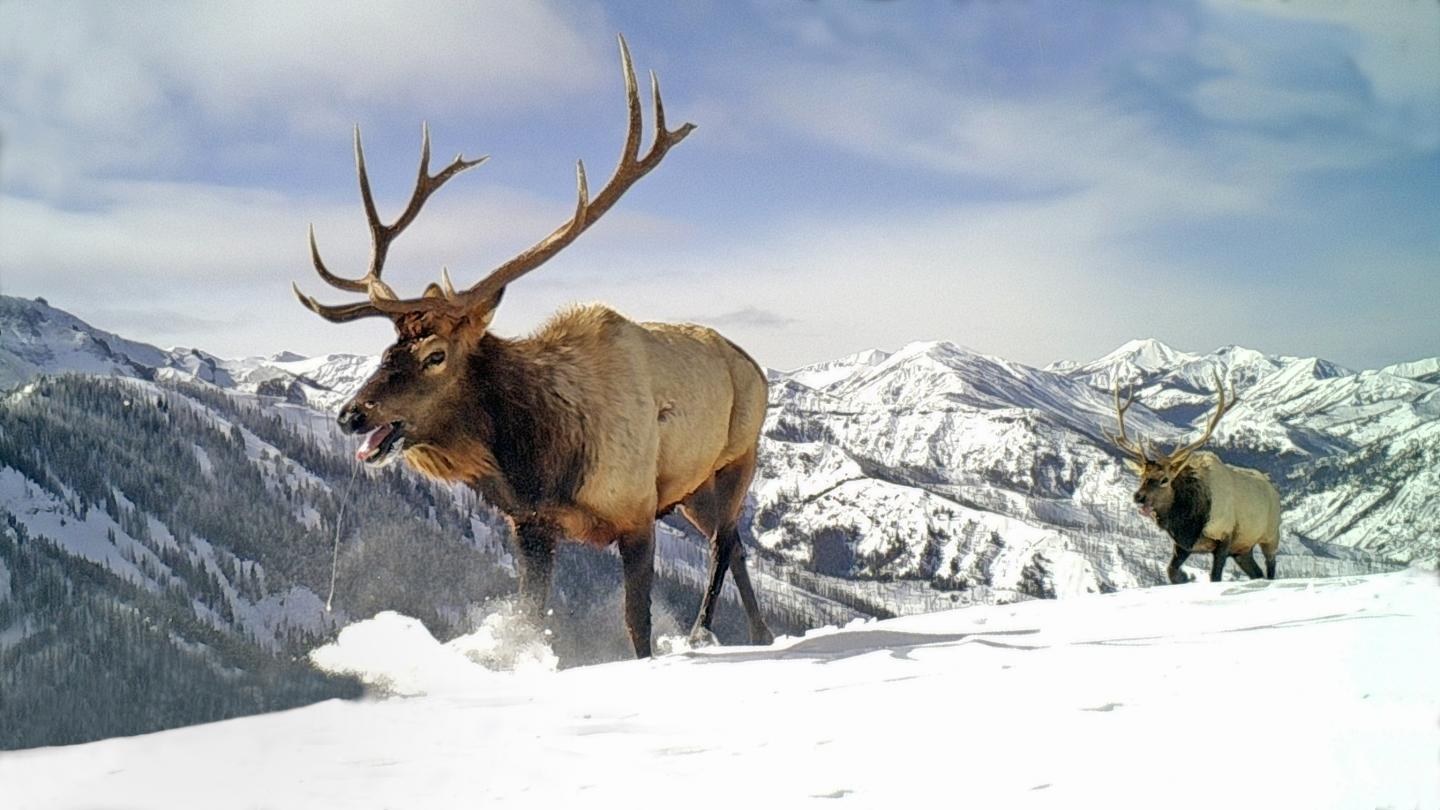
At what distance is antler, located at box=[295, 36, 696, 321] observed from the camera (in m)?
5.39

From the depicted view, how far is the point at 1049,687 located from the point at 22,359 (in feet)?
692

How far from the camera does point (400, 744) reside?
2.75m

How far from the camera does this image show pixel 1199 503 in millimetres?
12234

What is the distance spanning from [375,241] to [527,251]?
4.18 feet

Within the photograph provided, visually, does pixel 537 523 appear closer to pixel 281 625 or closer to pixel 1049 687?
pixel 1049 687

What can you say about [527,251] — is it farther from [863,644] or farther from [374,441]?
[863,644]

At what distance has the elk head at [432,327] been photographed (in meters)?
5.16

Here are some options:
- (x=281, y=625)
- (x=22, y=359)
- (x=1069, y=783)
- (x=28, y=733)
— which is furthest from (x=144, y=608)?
(x=22, y=359)

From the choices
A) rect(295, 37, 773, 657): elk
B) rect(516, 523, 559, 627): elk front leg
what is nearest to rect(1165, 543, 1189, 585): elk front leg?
rect(295, 37, 773, 657): elk

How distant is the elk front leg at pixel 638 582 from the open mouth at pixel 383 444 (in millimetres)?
1516

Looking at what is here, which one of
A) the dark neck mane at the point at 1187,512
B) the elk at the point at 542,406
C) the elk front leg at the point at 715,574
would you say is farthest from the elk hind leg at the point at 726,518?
the dark neck mane at the point at 1187,512

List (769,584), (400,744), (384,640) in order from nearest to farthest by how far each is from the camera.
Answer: (400,744)
(384,640)
(769,584)

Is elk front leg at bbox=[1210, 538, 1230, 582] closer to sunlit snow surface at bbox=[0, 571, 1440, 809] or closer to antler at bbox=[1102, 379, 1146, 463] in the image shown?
antler at bbox=[1102, 379, 1146, 463]

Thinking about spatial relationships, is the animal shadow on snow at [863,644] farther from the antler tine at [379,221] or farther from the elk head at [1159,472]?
the elk head at [1159,472]
